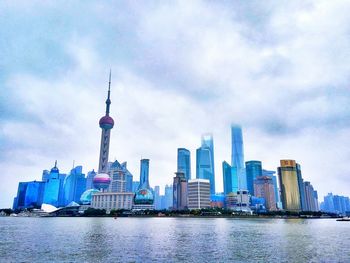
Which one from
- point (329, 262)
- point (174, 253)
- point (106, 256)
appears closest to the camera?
point (329, 262)

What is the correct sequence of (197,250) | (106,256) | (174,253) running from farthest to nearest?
1. (197,250)
2. (174,253)
3. (106,256)

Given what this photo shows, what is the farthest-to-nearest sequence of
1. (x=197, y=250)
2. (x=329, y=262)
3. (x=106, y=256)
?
(x=197, y=250) < (x=106, y=256) < (x=329, y=262)

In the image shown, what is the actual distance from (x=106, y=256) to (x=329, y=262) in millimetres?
35746

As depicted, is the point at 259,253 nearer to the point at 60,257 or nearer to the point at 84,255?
the point at 84,255

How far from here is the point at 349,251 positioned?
59.9 meters

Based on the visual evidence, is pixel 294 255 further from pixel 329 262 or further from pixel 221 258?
pixel 221 258

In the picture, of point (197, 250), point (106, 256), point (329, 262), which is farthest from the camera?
point (197, 250)

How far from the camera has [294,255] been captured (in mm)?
54125

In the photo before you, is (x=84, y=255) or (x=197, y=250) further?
(x=197, y=250)

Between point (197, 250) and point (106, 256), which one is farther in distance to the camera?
point (197, 250)

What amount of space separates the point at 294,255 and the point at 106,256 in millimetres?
32790

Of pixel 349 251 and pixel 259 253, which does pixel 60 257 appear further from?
pixel 349 251

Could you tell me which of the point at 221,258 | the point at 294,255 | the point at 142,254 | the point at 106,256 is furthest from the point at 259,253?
the point at 106,256

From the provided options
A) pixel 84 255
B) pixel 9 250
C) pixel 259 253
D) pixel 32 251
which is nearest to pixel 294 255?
pixel 259 253
